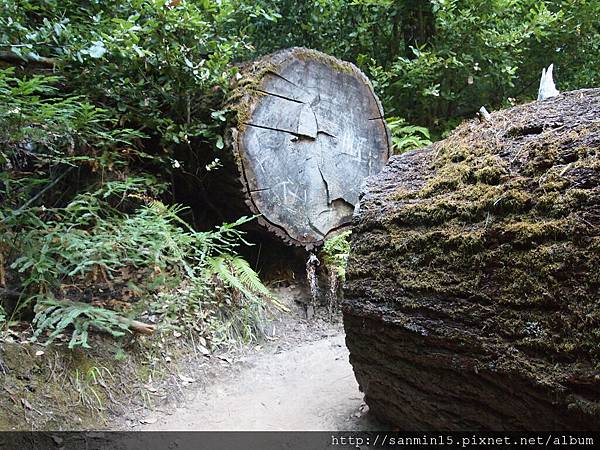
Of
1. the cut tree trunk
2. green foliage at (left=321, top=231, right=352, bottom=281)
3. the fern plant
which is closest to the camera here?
the fern plant

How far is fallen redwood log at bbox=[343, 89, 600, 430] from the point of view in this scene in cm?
153

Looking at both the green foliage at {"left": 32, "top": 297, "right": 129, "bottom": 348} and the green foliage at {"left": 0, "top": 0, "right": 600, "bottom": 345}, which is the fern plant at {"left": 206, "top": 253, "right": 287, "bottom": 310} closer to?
the green foliage at {"left": 0, "top": 0, "right": 600, "bottom": 345}

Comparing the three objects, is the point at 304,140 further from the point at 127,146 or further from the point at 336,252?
the point at 127,146

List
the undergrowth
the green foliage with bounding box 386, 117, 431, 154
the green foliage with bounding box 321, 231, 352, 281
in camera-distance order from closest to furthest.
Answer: the undergrowth < the green foliage with bounding box 321, 231, 352, 281 < the green foliage with bounding box 386, 117, 431, 154

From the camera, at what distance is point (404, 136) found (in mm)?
5684

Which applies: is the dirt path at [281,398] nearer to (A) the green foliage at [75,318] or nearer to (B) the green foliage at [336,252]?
(A) the green foliage at [75,318]

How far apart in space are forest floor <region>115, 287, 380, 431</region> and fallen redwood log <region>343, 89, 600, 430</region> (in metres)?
0.39

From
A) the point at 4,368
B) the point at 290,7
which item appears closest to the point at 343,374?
the point at 4,368

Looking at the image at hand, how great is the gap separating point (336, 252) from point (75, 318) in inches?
96.1

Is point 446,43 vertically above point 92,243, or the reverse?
point 446,43

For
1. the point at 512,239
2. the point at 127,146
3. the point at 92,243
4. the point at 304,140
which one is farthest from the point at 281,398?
the point at 127,146

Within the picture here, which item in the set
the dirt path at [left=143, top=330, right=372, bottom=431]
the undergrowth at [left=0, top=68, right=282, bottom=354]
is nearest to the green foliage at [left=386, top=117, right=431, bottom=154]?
the undergrowth at [left=0, top=68, right=282, bottom=354]

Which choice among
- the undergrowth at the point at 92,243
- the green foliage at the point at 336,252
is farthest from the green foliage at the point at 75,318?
the green foliage at the point at 336,252

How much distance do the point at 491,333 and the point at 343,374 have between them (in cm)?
175
